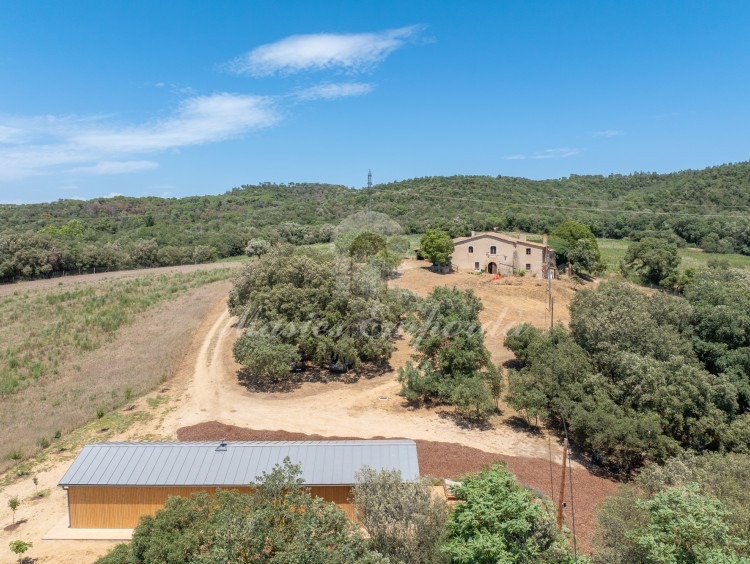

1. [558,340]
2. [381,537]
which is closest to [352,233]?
[558,340]

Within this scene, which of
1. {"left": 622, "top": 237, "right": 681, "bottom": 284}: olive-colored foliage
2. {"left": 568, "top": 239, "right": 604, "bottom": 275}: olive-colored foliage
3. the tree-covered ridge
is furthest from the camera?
the tree-covered ridge

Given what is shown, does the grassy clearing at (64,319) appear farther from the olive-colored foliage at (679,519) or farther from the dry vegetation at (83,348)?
the olive-colored foliage at (679,519)

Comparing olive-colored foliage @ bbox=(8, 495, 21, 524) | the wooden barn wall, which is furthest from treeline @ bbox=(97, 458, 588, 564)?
A: olive-colored foliage @ bbox=(8, 495, 21, 524)

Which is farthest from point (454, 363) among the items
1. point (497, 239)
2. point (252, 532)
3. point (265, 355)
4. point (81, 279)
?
point (81, 279)

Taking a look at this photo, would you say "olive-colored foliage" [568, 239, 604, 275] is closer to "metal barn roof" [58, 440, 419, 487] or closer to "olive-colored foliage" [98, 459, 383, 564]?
"metal barn roof" [58, 440, 419, 487]

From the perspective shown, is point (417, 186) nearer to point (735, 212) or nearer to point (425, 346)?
point (735, 212)

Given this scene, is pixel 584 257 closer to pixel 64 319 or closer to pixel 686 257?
pixel 686 257
